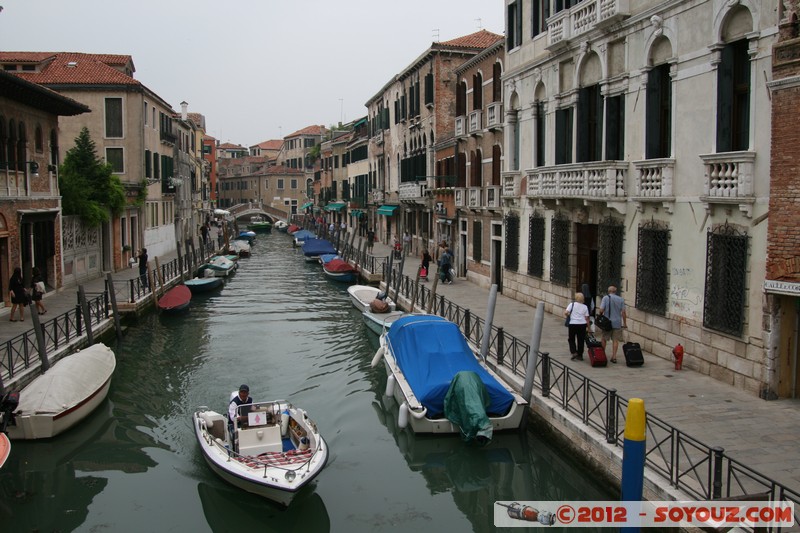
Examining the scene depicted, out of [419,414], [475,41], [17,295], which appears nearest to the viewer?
[419,414]

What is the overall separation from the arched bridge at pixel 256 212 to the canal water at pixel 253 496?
66.7 meters

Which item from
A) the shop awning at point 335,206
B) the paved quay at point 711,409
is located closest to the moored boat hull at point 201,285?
the paved quay at point 711,409

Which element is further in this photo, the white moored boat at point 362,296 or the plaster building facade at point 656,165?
the white moored boat at point 362,296

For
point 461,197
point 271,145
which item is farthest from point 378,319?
point 271,145

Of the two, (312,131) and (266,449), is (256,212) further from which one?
(266,449)

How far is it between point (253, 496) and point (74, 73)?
29.7m

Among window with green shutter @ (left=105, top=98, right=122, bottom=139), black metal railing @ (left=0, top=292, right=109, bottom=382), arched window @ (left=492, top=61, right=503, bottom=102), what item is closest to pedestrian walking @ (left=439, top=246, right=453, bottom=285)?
arched window @ (left=492, top=61, right=503, bottom=102)

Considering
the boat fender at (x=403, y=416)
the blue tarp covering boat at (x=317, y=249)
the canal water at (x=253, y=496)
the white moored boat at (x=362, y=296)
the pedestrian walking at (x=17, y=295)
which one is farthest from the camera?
the blue tarp covering boat at (x=317, y=249)

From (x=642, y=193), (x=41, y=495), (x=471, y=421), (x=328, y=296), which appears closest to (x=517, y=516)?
(x=471, y=421)

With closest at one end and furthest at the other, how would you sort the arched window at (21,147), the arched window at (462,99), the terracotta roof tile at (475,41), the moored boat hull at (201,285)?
the arched window at (21,147), the arched window at (462,99), the moored boat hull at (201,285), the terracotta roof tile at (475,41)

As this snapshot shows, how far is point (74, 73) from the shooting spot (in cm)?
3400

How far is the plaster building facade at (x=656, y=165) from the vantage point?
1161 centimetres

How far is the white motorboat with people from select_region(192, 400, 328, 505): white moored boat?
2.02 m

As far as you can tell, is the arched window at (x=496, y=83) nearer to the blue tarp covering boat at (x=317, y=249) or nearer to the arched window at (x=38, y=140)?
the arched window at (x=38, y=140)
